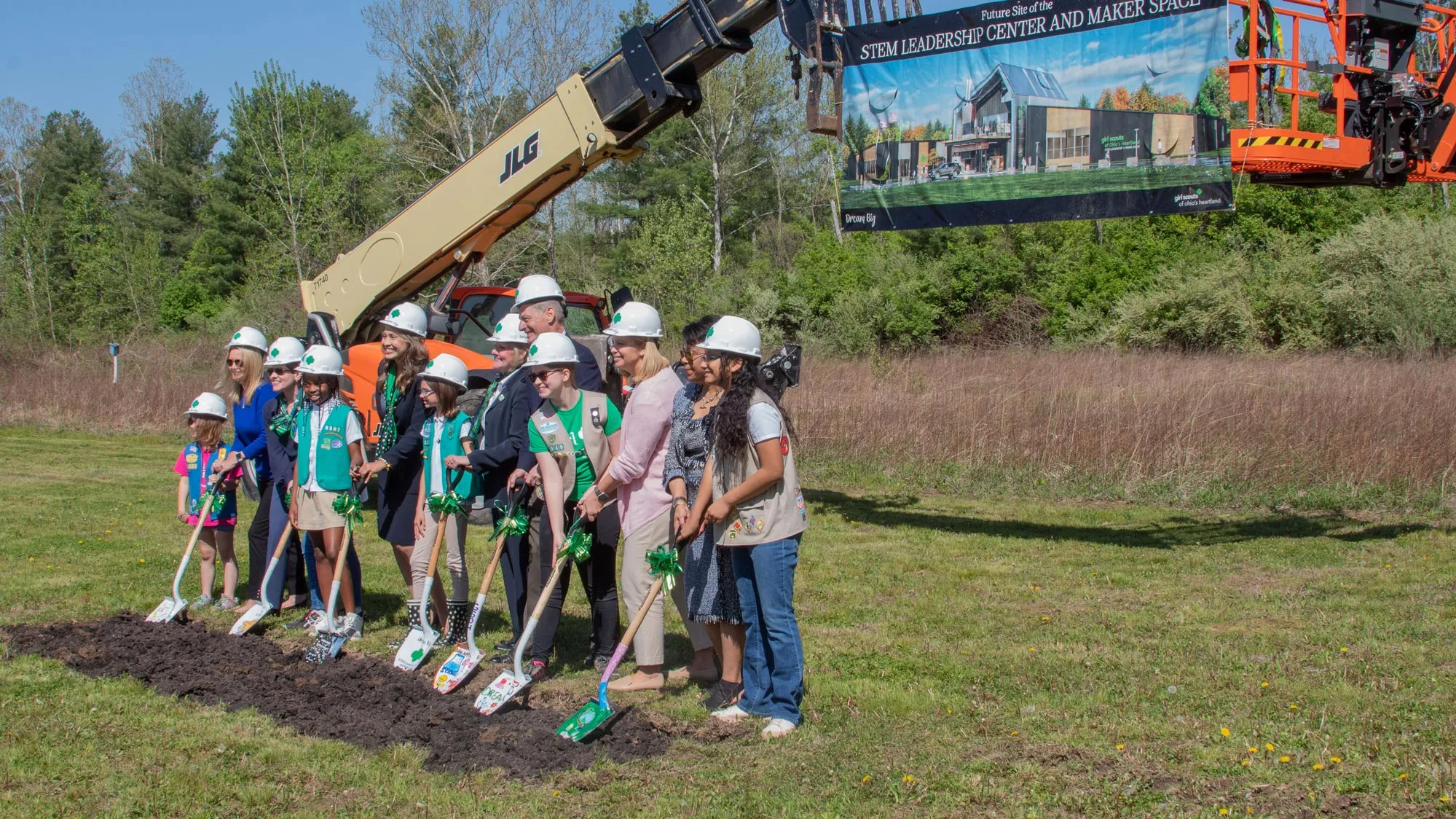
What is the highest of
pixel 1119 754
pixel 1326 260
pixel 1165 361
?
pixel 1326 260

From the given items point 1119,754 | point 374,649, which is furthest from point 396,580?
point 1119,754

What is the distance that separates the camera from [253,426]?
7.99 metres

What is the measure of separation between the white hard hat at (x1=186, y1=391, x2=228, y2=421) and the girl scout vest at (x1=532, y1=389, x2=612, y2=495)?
10.2ft

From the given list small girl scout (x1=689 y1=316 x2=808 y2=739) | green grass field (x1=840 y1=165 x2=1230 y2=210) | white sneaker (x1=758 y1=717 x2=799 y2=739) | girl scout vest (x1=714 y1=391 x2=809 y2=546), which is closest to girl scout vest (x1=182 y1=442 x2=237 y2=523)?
small girl scout (x1=689 y1=316 x2=808 y2=739)

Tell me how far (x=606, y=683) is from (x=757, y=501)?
1105 mm

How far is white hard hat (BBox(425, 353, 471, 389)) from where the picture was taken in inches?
268

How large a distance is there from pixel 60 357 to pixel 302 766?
26254mm

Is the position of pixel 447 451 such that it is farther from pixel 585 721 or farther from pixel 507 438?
pixel 585 721

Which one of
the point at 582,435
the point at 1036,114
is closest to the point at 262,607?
the point at 582,435

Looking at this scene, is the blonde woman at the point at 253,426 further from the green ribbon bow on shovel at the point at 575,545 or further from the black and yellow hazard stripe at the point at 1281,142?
the black and yellow hazard stripe at the point at 1281,142

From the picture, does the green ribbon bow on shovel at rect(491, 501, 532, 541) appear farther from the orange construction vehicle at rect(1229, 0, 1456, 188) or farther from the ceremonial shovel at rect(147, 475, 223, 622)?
the orange construction vehicle at rect(1229, 0, 1456, 188)

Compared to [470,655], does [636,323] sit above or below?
above

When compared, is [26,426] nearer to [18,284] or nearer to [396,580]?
[396,580]

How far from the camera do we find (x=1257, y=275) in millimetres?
25141
